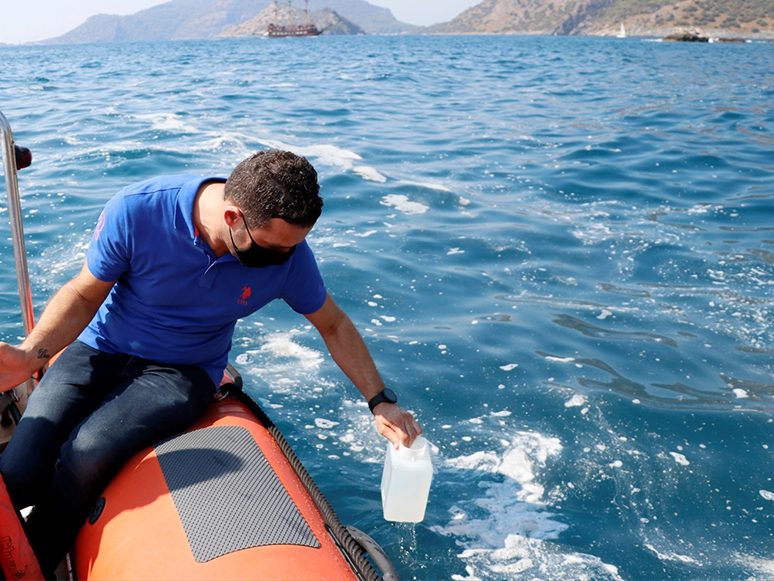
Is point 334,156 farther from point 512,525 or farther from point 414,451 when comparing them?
point 414,451

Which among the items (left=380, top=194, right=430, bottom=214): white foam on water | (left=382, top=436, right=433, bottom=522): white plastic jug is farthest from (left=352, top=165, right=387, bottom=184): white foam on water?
(left=382, top=436, right=433, bottom=522): white plastic jug

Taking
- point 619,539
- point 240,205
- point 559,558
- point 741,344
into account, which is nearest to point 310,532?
point 240,205

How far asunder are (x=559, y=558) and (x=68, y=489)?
203 centimetres

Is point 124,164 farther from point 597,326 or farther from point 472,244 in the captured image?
point 597,326

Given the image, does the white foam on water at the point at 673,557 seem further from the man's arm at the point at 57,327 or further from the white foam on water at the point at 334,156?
the white foam on water at the point at 334,156

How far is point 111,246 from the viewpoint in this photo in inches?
87.0

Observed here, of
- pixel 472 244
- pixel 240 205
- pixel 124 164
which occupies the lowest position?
pixel 472 244

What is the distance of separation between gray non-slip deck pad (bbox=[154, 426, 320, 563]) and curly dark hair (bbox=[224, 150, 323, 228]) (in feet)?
2.47

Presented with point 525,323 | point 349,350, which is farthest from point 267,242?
point 525,323

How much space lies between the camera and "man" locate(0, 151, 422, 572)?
6.72 ft

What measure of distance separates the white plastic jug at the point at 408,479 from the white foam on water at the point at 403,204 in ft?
17.5

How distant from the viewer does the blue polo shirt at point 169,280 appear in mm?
2229

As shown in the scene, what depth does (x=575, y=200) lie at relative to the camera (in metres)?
7.87

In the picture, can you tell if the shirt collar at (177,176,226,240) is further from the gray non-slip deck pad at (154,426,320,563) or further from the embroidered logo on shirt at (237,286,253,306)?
the gray non-slip deck pad at (154,426,320,563)
